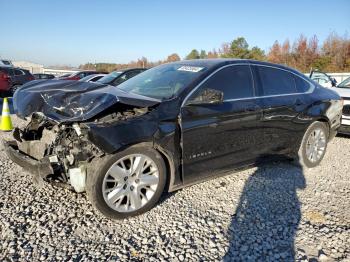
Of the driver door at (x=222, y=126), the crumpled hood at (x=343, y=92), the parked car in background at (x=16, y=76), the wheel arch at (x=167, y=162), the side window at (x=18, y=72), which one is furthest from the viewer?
the side window at (x=18, y=72)

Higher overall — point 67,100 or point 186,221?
point 67,100

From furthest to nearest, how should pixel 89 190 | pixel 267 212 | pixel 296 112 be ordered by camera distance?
pixel 296 112, pixel 267 212, pixel 89 190

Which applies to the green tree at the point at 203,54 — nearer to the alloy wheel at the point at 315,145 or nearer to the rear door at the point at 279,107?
the alloy wheel at the point at 315,145

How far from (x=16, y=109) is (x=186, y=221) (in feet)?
8.35

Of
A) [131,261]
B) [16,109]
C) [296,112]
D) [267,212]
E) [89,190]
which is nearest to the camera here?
[131,261]

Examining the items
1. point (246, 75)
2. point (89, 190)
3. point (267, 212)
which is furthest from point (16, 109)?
point (267, 212)

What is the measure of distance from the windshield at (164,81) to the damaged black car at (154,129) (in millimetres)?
17

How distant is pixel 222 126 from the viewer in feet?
12.3

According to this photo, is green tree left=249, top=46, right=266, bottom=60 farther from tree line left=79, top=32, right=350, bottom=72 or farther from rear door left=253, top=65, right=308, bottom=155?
rear door left=253, top=65, right=308, bottom=155

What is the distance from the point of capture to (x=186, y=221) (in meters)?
3.26

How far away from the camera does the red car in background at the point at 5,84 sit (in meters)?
14.5

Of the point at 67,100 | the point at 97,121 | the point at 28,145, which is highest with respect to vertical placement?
the point at 67,100

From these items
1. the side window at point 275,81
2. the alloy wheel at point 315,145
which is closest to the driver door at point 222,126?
the side window at point 275,81

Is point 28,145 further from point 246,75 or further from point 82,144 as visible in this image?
point 246,75
